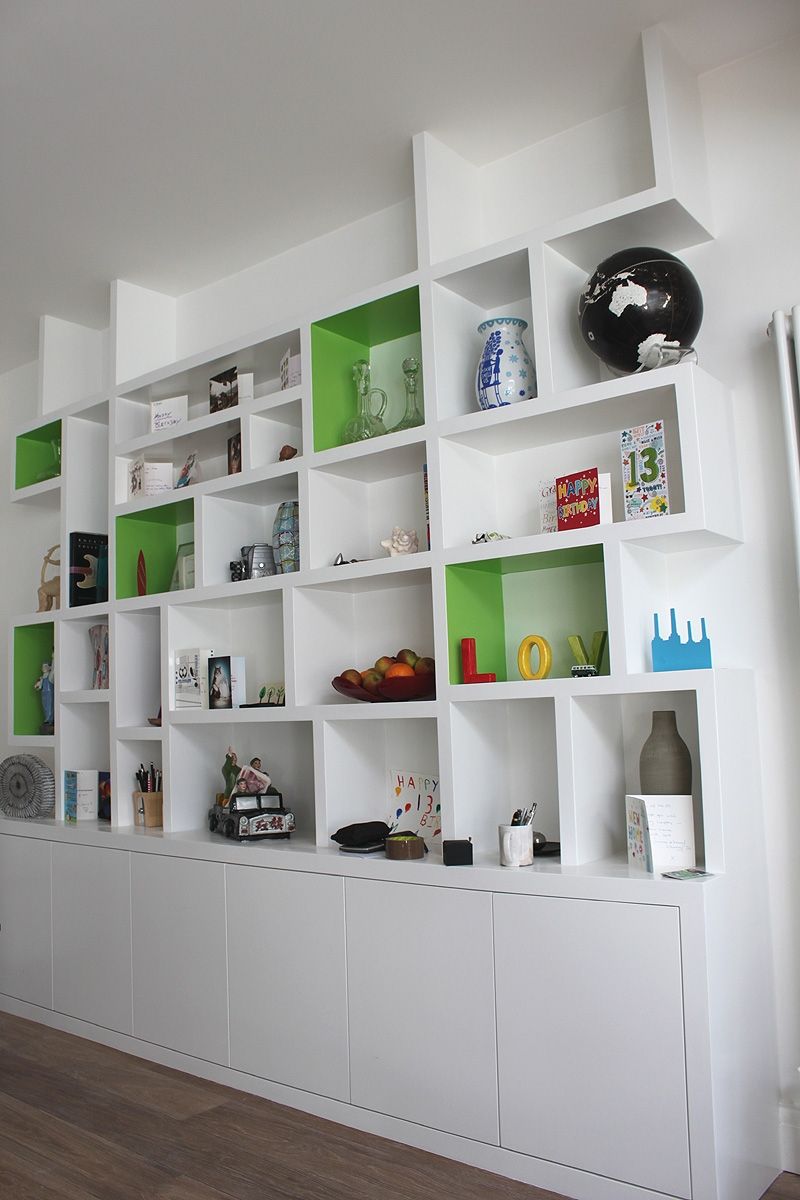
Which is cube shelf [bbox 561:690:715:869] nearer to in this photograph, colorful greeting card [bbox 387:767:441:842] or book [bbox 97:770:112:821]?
colorful greeting card [bbox 387:767:441:842]

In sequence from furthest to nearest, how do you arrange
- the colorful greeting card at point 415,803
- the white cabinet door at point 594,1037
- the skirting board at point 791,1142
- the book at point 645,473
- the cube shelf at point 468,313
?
1. the colorful greeting card at point 415,803
2. the cube shelf at point 468,313
3. the book at point 645,473
4. the skirting board at point 791,1142
5. the white cabinet door at point 594,1037

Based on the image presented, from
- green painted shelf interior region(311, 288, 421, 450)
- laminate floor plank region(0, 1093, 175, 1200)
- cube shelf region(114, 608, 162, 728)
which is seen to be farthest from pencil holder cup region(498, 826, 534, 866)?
cube shelf region(114, 608, 162, 728)

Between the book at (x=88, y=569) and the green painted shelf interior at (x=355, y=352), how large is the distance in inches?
50.5

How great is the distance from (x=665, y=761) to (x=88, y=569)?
2414 mm

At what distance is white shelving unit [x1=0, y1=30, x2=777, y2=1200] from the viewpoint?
2148 millimetres

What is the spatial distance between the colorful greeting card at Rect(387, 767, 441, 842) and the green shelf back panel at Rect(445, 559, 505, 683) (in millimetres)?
433

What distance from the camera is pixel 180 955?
304 cm

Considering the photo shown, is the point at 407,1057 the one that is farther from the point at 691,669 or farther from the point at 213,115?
the point at 213,115

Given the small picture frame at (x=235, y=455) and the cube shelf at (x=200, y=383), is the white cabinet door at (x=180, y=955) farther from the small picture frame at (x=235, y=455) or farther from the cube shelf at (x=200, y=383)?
the cube shelf at (x=200, y=383)

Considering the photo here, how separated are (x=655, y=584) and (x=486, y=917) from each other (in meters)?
0.92

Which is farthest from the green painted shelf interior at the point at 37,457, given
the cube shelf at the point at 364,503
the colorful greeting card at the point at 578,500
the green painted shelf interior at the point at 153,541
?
the colorful greeting card at the point at 578,500

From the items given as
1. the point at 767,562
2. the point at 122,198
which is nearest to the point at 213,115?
the point at 122,198

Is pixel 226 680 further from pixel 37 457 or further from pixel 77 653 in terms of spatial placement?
pixel 37 457

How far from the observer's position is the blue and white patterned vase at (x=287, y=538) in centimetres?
313
